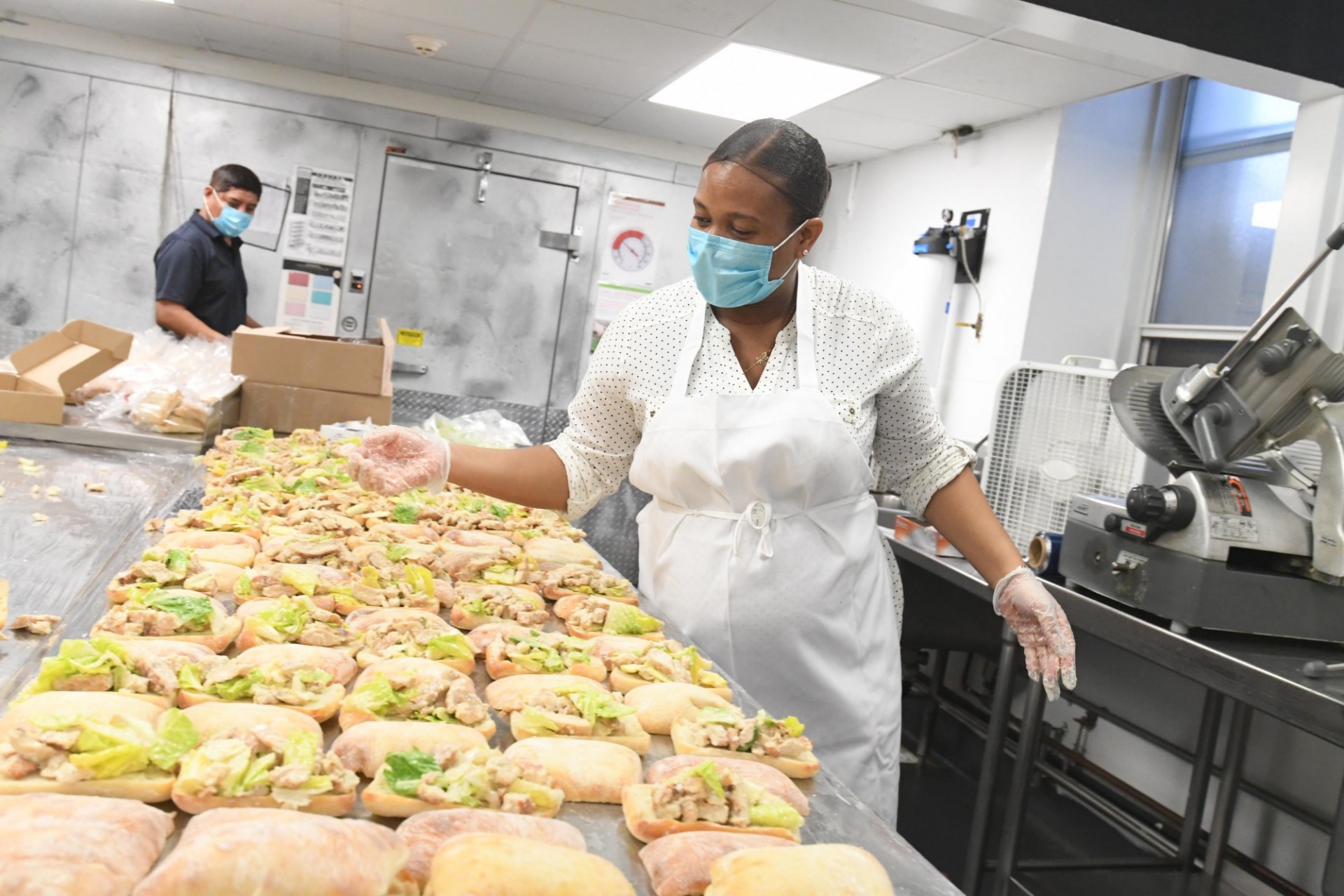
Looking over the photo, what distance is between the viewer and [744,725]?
1.41m

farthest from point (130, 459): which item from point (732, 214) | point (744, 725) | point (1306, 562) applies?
point (1306, 562)

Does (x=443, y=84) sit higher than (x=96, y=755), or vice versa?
(x=443, y=84)

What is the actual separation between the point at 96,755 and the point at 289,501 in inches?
56.9

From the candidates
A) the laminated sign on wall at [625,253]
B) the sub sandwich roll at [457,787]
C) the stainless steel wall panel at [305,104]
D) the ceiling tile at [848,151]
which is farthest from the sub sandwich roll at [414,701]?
the stainless steel wall panel at [305,104]

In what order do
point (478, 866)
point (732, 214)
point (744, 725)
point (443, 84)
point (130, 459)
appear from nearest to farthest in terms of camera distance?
point (478, 866)
point (744, 725)
point (732, 214)
point (130, 459)
point (443, 84)

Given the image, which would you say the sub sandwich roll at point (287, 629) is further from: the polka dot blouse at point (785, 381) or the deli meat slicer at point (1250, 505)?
the deli meat slicer at point (1250, 505)

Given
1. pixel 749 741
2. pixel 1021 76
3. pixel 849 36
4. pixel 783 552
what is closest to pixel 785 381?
pixel 783 552

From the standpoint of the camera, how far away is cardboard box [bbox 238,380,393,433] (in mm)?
3576

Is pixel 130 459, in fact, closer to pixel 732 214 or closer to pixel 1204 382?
pixel 732 214

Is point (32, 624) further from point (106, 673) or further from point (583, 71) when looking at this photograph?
point (583, 71)

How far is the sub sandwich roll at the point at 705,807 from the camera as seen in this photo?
→ 3.77 feet

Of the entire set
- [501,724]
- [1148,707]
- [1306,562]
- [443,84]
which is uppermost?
[443,84]

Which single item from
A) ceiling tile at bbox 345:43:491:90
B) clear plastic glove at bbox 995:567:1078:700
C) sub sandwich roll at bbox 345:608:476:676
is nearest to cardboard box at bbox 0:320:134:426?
sub sandwich roll at bbox 345:608:476:676

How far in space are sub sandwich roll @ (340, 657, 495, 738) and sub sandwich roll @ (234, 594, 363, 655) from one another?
0.17 meters
